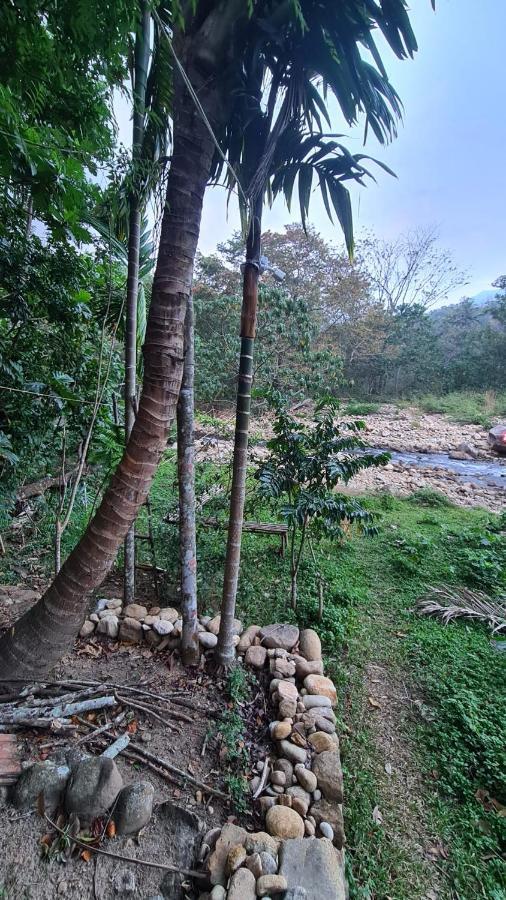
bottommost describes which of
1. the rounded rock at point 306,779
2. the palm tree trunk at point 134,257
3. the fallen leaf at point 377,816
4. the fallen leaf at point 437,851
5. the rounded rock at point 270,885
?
the fallen leaf at point 437,851

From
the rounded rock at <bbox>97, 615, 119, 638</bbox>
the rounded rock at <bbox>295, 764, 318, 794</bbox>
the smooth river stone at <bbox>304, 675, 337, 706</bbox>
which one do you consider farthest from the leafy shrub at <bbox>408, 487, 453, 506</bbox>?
the rounded rock at <bbox>97, 615, 119, 638</bbox>

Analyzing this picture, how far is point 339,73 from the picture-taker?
1.55m

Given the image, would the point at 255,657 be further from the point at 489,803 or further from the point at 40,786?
the point at 489,803

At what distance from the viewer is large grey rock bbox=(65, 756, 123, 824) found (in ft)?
4.60

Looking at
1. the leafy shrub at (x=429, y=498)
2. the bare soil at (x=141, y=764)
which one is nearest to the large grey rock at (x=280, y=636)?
the bare soil at (x=141, y=764)

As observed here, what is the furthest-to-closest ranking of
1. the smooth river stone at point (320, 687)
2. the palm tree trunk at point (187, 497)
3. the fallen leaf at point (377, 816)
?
the smooth river stone at point (320, 687), the palm tree trunk at point (187, 497), the fallen leaf at point (377, 816)

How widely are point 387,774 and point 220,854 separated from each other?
1.13 metres

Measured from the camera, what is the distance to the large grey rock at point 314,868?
48.8 inches

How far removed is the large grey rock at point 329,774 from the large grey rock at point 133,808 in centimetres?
81

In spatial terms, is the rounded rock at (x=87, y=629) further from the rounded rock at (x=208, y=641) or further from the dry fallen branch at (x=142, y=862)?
the dry fallen branch at (x=142, y=862)

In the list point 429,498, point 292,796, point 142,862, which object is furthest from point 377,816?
point 429,498

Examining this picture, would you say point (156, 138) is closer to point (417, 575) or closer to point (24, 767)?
point (24, 767)

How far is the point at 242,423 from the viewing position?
2.07 meters

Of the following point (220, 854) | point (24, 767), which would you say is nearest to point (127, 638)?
point (24, 767)
